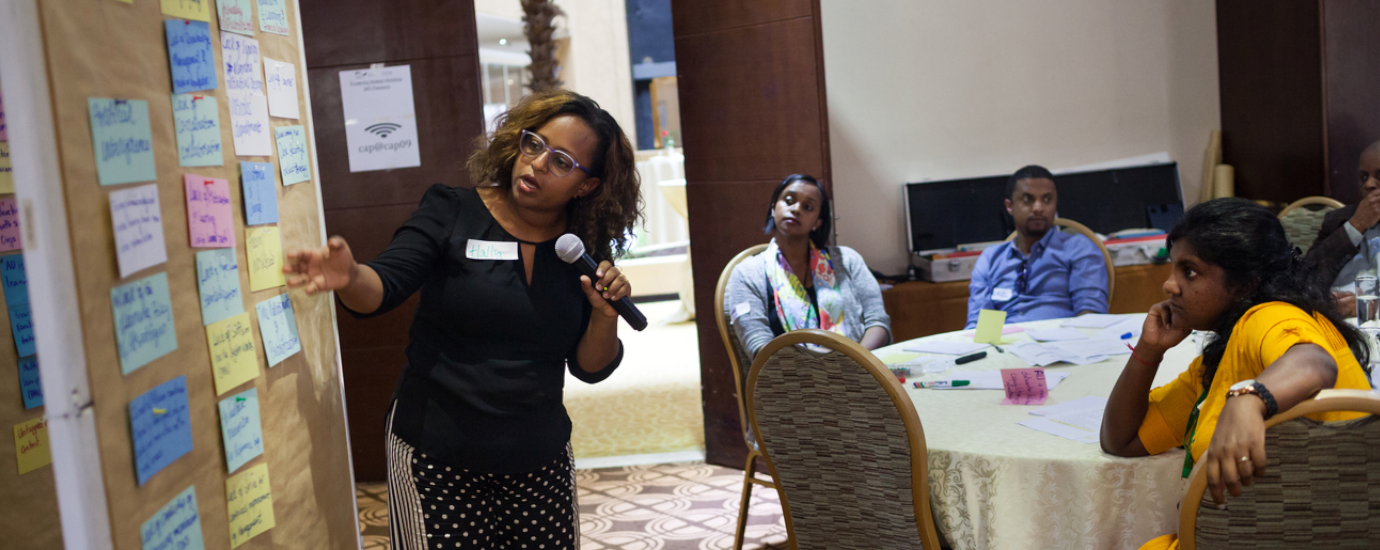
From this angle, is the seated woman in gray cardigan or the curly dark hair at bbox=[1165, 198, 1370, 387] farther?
the seated woman in gray cardigan

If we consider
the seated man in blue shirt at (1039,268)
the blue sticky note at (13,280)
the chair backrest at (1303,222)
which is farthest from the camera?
the chair backrest at (1303,222)

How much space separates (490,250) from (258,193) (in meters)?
0.39

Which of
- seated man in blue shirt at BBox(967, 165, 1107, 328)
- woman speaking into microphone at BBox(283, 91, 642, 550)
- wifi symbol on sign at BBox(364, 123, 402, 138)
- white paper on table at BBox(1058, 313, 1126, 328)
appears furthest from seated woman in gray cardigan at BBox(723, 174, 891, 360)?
wifi symbol on sign at BBox(364, 123, 402, 138)

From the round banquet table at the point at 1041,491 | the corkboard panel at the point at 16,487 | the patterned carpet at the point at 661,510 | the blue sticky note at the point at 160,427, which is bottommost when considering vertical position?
the patterned carpet at the point at 661,510

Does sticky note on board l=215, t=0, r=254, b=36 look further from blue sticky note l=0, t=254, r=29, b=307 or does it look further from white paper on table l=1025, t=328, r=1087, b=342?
white paper on table l=1025, t=328, r=1087, b=342

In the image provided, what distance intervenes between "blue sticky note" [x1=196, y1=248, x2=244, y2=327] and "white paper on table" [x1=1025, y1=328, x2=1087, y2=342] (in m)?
2.30

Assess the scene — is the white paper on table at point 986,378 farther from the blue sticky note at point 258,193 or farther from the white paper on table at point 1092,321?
the blue sticky note at point 258,193

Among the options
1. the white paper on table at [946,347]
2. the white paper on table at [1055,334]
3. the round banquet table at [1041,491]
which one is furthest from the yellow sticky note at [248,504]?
the white paper on table at [1055,334]

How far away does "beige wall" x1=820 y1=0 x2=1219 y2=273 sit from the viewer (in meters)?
4.96

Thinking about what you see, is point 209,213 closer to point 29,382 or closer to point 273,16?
point 273,16

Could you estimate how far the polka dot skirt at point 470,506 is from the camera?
1.51 m

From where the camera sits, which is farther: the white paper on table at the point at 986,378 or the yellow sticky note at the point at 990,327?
the yellow sticky note at the point at 990,327

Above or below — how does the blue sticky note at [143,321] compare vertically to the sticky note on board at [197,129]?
below

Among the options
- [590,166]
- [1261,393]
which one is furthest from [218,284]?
[1261,393]
